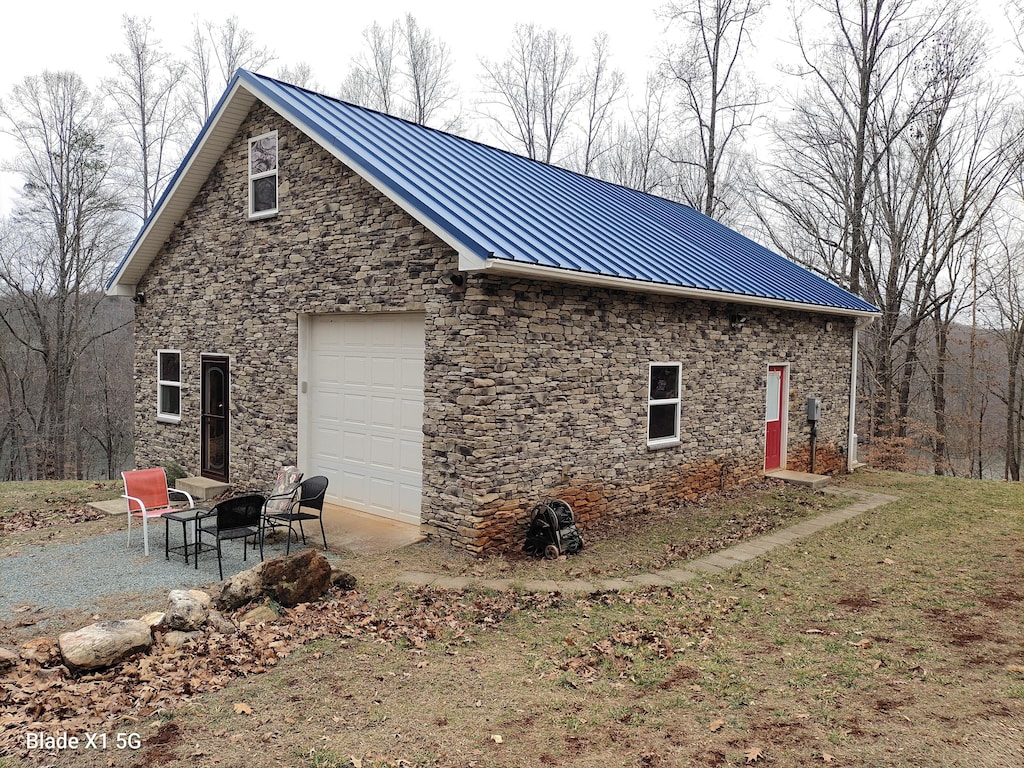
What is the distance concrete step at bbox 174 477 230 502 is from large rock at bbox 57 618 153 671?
6267 mm

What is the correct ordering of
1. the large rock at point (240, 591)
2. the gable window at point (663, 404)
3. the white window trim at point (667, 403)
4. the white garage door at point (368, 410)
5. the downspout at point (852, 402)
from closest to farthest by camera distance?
the large rock at point (240, 591) → the white garage door at point (368, 410) → the white window trim at point (667, 403) → the gable window at point (663, 404) → the downspout at point (852, 402)

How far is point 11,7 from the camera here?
63.3 feet

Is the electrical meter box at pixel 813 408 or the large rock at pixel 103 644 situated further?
the electrical meter box at pixel 813 408

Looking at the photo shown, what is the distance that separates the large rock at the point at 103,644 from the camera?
482 cm

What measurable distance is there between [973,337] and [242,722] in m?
25.9

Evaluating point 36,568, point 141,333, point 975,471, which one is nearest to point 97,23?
point 141,333

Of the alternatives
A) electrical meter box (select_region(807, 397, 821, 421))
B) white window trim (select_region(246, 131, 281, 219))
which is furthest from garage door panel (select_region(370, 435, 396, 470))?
electrical meter box (select_region(807, 397, 821, 421))

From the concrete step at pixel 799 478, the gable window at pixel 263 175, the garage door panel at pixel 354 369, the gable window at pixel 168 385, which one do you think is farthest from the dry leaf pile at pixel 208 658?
the gable window at pixel 168 385

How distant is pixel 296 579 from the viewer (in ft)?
20.5

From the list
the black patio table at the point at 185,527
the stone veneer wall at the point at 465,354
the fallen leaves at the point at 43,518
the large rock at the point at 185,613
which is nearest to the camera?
the large rock at the point at 185,613

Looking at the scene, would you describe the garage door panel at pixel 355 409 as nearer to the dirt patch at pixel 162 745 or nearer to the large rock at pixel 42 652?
the large rock at pixel 42 652

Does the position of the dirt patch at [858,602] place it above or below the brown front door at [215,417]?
below

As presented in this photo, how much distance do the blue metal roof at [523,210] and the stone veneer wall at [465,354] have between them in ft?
1.37

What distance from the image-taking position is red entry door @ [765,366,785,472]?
12789 mm
